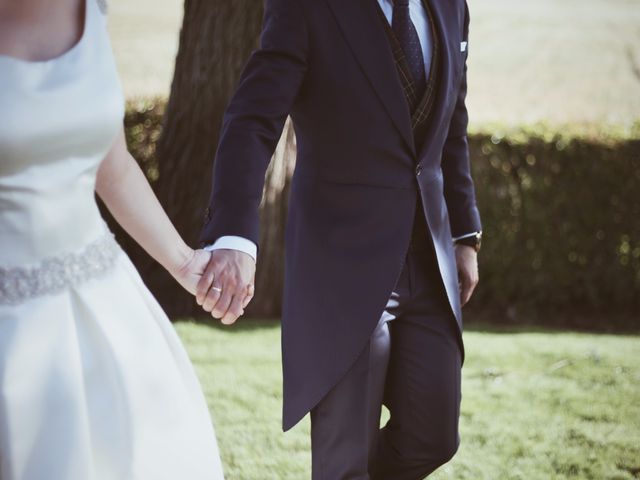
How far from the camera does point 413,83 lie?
3.04 m

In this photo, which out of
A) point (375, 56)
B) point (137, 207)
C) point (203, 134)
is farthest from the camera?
point (203, 134)

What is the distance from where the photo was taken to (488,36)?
24719mm

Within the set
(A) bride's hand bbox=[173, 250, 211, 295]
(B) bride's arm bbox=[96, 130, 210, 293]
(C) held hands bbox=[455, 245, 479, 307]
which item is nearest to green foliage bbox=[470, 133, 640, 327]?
(C) held hands bbox=[455, 245, 479, 307]

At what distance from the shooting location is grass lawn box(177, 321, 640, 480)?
4.78 m

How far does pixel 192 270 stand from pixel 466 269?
4.42 ft

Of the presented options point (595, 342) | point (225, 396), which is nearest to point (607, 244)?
point (595, 342)

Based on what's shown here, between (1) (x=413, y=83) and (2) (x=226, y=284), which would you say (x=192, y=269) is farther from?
(1) (x=413, y=83)

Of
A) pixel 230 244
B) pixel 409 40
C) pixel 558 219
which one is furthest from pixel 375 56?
pixel 558 219

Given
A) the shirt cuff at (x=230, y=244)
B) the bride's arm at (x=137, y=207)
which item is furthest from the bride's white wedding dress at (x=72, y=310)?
the shirt cuff at (x=230, y=244)

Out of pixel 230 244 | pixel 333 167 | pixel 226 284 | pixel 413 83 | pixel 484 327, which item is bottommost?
pixel 484 327

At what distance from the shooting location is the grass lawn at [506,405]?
188 inches

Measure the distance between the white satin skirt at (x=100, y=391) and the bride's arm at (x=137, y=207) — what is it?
0.43 feet

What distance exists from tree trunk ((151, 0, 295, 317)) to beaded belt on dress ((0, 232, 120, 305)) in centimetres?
498

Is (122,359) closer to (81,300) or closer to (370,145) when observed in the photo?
(81,300)
